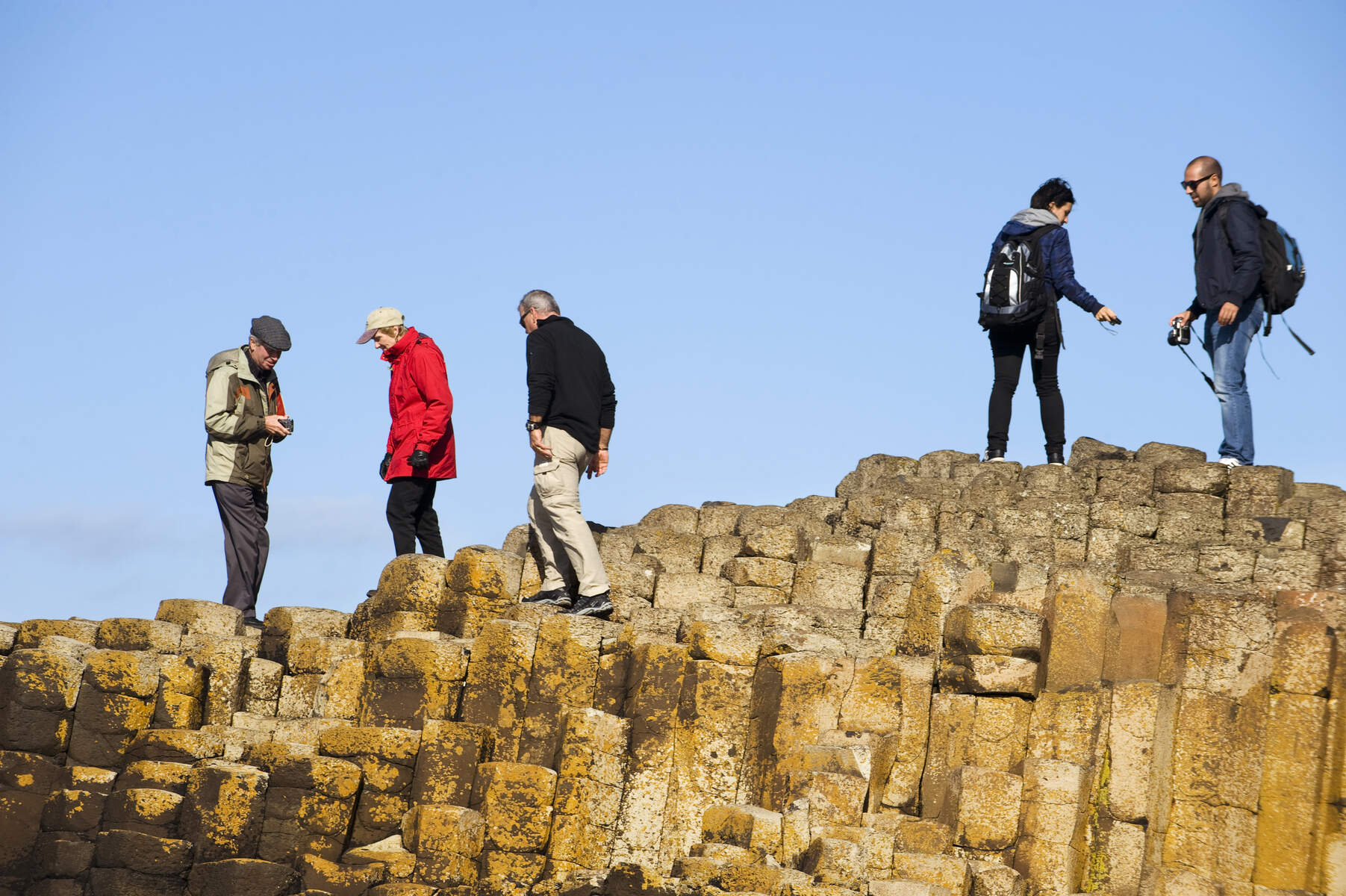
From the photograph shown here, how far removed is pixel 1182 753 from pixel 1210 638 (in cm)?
75

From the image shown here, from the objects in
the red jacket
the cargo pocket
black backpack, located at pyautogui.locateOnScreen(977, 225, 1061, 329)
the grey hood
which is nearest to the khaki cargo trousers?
the cargo pocket

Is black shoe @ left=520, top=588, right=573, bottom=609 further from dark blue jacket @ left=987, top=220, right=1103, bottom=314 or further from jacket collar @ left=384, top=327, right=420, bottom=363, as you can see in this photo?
dark blue jacket @ left=987, top=220, right=1103, bottom=314

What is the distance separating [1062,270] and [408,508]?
6575 millimetres

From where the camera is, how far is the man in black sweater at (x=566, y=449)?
1114cm

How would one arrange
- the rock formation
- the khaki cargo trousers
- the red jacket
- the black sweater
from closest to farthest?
the rock formation
the khaki cargo trousers
the black sweater
the red jacket

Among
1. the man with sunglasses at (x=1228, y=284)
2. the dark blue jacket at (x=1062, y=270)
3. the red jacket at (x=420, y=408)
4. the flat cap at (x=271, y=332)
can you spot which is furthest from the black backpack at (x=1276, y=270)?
the flat cap at (x=271, y=332)

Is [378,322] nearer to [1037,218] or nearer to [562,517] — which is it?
[562,517]

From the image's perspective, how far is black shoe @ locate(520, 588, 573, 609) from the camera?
11.4m

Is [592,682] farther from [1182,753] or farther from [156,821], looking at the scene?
[1182,753]

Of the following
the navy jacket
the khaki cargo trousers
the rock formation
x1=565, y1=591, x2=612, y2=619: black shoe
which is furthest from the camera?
the navy jacket

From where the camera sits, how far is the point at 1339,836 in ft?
29.6

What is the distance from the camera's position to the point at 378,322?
1268 cm

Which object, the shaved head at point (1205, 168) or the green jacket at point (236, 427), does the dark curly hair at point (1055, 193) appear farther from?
the green jacket at point (236, 427)

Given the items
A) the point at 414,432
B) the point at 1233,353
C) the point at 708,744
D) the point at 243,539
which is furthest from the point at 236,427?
the point at 1233,353
